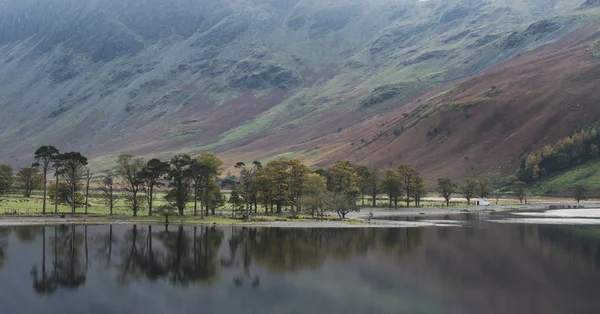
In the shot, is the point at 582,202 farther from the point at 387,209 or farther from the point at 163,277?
the point at 163,277

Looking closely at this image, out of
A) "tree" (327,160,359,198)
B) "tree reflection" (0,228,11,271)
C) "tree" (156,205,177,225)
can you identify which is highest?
"tree" (327,160,359,198)

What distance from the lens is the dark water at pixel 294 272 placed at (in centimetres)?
4019

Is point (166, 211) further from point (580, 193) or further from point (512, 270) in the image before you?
point (580, 193)

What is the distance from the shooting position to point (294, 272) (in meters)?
52.4

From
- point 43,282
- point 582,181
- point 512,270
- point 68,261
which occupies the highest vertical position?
point 582,181

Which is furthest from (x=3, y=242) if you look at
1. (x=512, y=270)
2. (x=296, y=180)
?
(x=296, y=180)

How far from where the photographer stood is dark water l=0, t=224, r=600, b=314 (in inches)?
1582

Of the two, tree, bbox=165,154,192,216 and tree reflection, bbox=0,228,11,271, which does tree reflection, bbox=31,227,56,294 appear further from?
tree, bbox=165,154,192,216

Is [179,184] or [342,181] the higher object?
[342,181]

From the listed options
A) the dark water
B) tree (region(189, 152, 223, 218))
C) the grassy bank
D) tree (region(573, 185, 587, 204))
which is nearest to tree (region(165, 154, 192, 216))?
tree (region(189, 152, 223, 218))

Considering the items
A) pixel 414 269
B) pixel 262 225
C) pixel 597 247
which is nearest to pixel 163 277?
pixel 414 269

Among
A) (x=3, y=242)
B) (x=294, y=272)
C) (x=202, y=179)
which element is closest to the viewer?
(x=294, y=272)

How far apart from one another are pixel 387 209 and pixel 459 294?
106m

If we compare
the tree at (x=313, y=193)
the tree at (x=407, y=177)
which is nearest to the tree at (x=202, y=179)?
the tree at (x=313, y=193)
